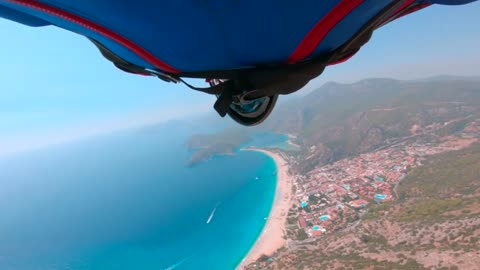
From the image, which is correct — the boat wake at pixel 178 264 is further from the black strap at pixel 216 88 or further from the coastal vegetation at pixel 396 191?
the black strap at pixel 216 88

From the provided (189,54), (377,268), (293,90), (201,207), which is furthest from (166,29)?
(201,207)

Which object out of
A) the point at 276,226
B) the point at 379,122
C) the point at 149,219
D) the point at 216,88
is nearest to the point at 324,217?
the point at 276,226

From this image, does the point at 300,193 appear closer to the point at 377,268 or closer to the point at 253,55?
the point at 377,268

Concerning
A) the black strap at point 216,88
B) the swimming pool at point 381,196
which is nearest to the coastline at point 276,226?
the swimming pool at point 381,196

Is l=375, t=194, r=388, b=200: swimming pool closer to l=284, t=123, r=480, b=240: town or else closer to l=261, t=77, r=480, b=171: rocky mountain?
l=284, t=123, r=480, b=240: town

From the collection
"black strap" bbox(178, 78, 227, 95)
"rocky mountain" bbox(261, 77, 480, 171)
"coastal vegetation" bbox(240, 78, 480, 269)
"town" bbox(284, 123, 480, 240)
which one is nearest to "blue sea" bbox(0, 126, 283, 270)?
"town" bbox(284, 123, 480, 240)

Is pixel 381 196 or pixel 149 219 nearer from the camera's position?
pixel 381 196

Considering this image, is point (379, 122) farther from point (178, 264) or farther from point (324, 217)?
point (178, 264)
